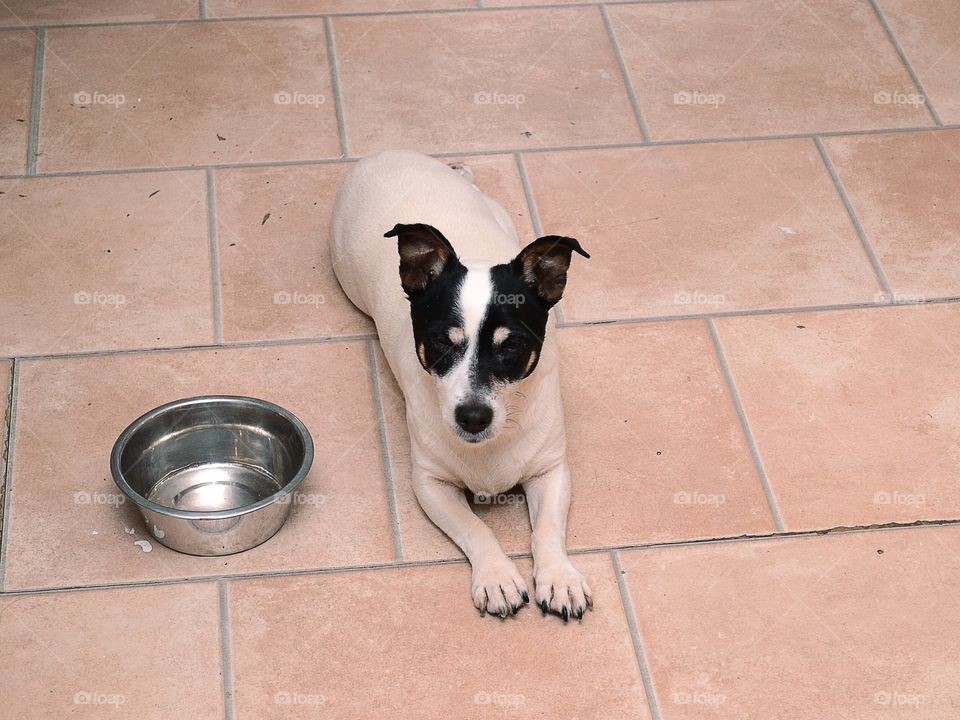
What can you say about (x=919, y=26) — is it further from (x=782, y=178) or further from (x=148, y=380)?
(x=148, y=380)

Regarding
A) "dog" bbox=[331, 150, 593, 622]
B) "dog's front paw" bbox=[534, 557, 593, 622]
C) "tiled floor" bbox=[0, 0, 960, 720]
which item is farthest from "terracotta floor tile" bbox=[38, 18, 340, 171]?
"dog's front paw" bbox=[534, 557, 593, 622]

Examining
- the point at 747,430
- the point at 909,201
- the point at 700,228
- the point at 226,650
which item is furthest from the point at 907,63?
the point at 226,650

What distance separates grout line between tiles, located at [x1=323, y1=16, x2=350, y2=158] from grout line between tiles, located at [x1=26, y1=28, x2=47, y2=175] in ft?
3.30

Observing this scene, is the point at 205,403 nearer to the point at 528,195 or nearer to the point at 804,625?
the point at 528,195

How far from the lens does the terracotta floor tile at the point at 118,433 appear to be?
294 cm

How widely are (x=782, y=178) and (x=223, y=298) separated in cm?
189

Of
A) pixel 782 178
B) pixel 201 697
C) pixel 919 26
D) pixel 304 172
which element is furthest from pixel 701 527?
pixel 919 26

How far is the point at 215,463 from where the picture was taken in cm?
318

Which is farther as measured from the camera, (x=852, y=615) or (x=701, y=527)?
(x=701, y=527)

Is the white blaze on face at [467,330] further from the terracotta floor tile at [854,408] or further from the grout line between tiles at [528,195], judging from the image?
the grout line between tiles at [528,195]

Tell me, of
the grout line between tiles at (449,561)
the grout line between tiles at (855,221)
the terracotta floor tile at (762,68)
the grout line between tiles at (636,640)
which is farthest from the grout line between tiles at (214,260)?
the grout line between tiles at (855,221)

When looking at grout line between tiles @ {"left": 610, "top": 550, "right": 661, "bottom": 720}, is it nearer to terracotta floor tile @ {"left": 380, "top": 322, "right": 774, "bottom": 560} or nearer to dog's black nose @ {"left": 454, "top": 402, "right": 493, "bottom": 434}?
terracotta floor tile @ {"left": 380, "top": 322, "right": 774, "bottom": 560}

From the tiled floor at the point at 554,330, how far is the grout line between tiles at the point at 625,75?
2 centimetres

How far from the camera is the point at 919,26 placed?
480cm
